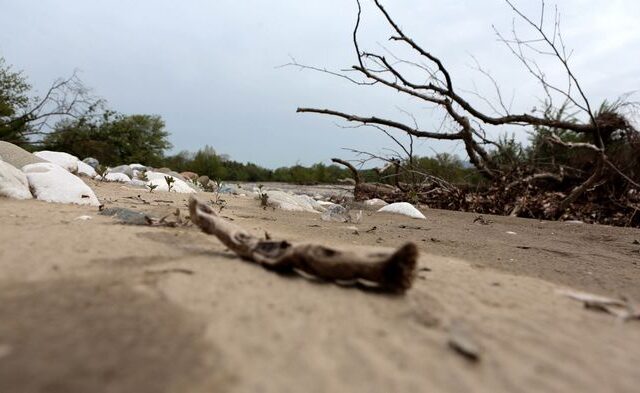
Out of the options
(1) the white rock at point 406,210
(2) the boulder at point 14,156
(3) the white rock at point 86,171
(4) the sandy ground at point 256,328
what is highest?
(2) the boulder at point 14,156

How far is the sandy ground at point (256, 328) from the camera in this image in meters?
0.93

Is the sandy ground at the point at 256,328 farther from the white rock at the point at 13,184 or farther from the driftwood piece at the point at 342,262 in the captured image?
the white rock at the point at 13,184

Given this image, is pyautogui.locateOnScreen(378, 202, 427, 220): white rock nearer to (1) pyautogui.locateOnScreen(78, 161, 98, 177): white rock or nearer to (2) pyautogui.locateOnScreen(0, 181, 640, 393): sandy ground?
(2) pyautogui.locateOnScreen(0, 181, 640, 393): sandy ground

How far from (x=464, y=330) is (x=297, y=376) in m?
0.56

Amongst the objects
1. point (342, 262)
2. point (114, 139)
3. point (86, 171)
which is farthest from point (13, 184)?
point (114, 139)

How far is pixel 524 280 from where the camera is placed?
2051 millimetres

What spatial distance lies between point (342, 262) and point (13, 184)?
2.84 meters

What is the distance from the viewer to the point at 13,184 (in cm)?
313

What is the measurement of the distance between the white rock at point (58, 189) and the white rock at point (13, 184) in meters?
0.09

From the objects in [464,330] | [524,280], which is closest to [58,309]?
[464,330]

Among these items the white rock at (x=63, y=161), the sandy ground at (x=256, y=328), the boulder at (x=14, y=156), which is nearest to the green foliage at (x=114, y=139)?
the white rock at (x=63, y=161)

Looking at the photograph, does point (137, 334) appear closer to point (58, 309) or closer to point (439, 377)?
point (58, 309)

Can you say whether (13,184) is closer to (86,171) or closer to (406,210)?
(406,210)

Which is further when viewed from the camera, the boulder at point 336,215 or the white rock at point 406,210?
the white rock at point 406,210
